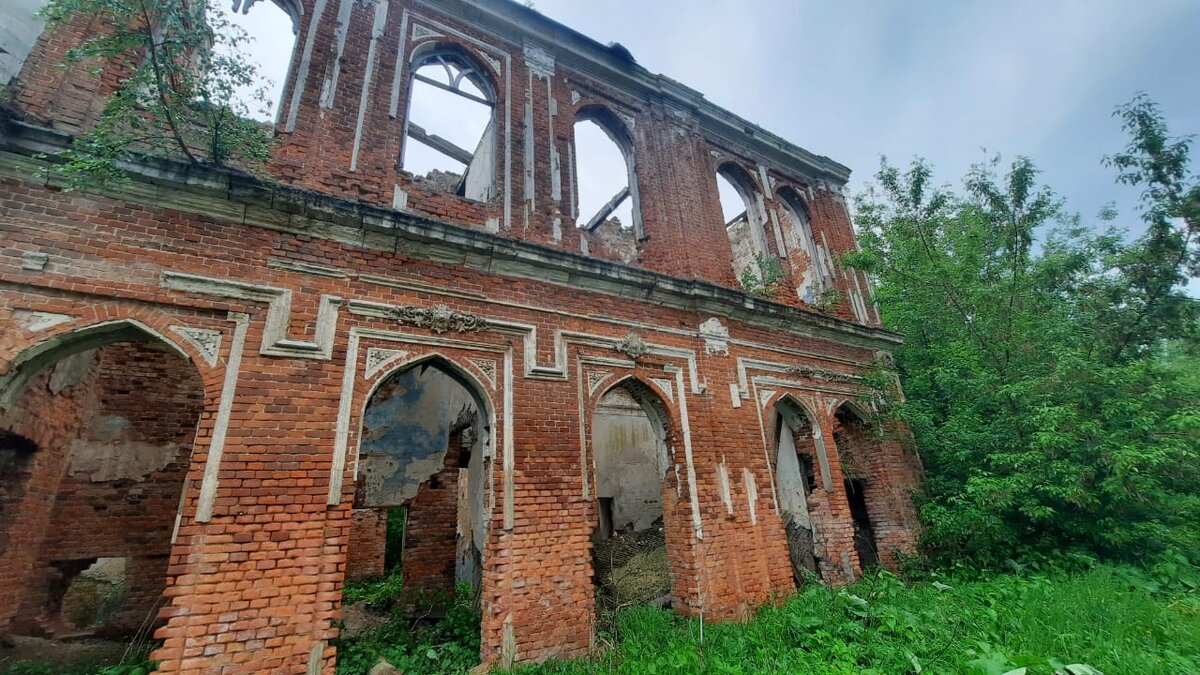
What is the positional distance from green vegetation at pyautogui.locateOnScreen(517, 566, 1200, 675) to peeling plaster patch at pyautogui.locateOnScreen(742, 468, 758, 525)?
3.61 ft

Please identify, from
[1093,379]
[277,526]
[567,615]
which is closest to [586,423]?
[567,615]

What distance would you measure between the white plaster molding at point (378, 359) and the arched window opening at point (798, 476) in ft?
19.4

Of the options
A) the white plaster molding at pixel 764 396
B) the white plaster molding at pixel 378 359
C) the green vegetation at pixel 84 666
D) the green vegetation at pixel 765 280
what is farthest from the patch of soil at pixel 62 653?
the green vegetation at pixel 765 280

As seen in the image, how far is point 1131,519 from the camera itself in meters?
7.03

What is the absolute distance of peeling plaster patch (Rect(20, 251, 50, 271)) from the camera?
3994mm

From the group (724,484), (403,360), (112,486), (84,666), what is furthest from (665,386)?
(112,486)

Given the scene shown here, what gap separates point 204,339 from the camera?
175 inches

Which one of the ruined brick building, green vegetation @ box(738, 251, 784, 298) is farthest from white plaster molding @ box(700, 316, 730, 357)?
green vegetation @ box(738, 251, 784, 298)

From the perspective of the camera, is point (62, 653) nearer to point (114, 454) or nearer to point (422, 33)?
point (114, 454)

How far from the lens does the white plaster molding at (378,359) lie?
498 cm

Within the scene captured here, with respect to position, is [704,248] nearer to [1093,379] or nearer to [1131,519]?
[1093,379]

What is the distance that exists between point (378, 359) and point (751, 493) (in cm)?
514

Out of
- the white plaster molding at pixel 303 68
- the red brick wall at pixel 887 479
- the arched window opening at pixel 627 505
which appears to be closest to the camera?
the white plaster molding at pixel 303 68

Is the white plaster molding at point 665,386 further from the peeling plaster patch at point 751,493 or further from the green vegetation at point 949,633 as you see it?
the green vegetation at point 949,633
